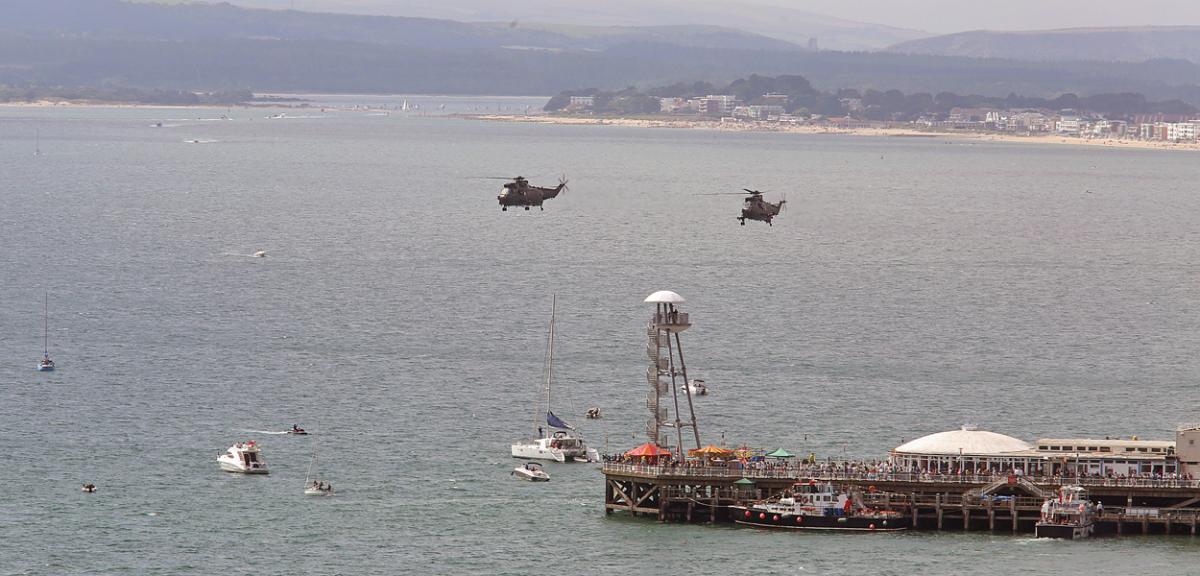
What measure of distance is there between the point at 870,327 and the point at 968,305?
14.2 metres

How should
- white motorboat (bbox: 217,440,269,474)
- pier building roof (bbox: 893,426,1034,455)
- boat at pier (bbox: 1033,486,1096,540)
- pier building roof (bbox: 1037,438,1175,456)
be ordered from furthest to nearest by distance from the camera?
1. white motorboat (bbox: 217,440,269,474)
2. pier building roof (bbox: 1037,438,1175,456)
3. pier building roof (bbox: 893,426,1034,455)
4. boat at pier (bbox: 1033,486,1096,540)

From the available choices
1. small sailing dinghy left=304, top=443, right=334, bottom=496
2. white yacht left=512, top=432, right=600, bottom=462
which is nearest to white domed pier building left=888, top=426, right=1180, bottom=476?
white yacht left=512, top=432, right=600, bottom=462

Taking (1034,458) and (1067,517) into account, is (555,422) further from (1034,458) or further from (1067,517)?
(1067,517)

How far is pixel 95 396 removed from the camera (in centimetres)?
8962

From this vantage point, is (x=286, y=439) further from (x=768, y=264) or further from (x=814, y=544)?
(x=768, y=264)

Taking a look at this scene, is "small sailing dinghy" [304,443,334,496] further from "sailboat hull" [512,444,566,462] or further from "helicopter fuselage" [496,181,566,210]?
"helicopter fuselage" [496,181,566,210]

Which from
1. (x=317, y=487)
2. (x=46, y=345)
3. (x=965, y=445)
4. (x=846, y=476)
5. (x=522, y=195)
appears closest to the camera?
(x=846, y=476)

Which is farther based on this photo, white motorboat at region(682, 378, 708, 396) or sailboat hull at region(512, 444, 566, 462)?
white motorboat at region(682, 378, 708, 396)

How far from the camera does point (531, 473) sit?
75375 millimetres

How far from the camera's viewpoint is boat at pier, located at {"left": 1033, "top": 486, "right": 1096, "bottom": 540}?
A: 2625 inches

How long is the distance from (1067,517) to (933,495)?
4296mm

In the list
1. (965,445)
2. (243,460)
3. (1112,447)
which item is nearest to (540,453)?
(243,460)

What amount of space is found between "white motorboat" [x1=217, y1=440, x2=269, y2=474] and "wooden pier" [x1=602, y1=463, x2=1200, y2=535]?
12.8 metres

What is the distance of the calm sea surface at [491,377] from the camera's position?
66.4 m
